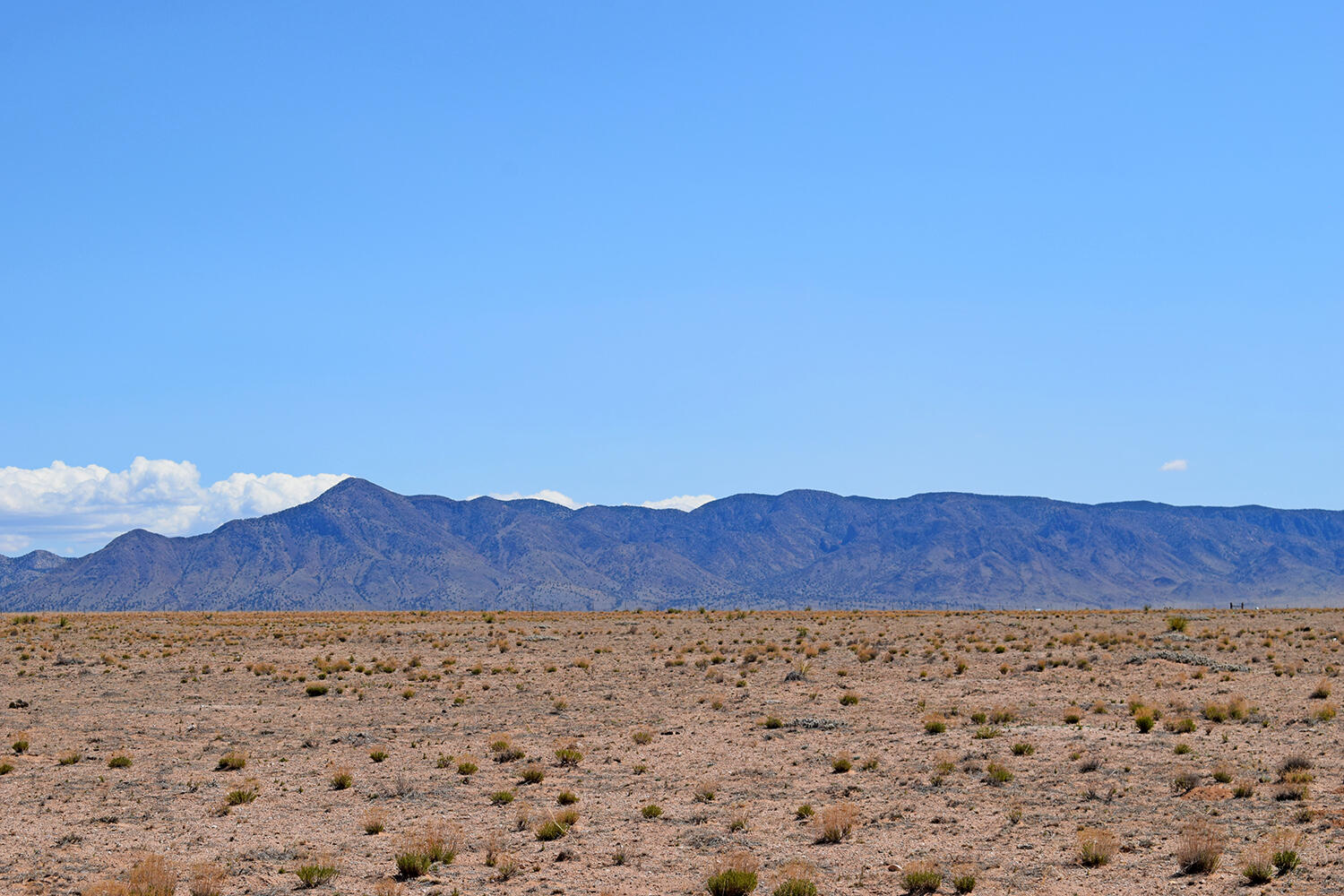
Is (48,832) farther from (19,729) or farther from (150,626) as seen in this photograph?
(150,626)

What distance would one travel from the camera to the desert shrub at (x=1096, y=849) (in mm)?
15062

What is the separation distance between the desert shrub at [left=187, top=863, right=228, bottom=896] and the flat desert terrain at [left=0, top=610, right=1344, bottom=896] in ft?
0.15

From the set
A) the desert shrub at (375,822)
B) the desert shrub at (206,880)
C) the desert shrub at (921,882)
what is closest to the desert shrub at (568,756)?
the desert shrub at (375,822)

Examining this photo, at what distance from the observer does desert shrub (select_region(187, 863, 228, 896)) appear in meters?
13.8

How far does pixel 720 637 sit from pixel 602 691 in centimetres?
2254

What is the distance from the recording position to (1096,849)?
15234mm

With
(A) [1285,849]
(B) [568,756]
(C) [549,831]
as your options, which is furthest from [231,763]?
(A) [1285,849]

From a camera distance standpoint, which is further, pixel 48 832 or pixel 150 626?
pixel 150 626

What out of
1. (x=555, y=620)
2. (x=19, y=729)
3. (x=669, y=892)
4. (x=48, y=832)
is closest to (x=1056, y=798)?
(x=669, y=892)

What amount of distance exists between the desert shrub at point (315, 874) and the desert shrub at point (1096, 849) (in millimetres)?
9891

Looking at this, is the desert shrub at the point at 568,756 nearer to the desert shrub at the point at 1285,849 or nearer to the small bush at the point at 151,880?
the small bush at the point at 151,880

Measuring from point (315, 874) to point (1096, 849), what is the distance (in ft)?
33.7

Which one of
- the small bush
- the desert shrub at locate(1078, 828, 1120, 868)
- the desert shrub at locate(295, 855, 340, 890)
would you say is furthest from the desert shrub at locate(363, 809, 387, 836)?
the desert shrub at locate(1078, 828, 1120, 868)

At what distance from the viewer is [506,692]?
35.5m
